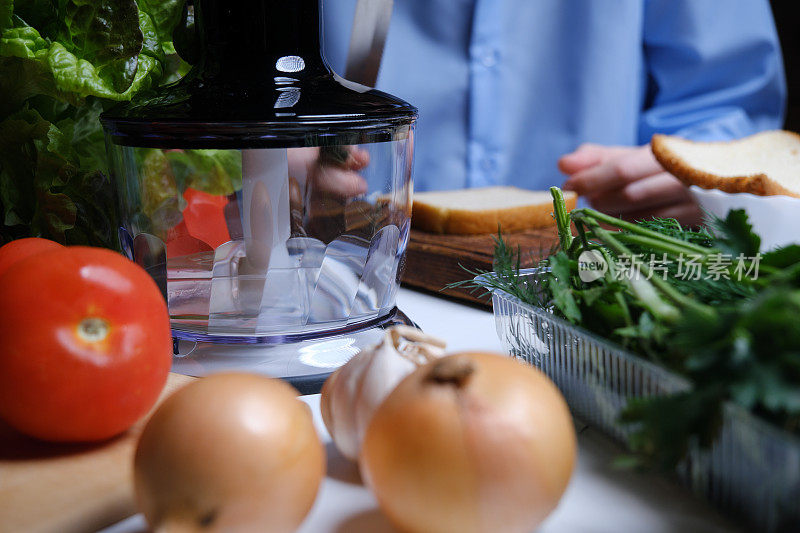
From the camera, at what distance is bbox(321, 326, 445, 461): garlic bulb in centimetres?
37

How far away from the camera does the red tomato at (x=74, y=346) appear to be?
393mm

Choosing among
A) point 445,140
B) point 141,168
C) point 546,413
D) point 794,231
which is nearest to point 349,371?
point 546,413

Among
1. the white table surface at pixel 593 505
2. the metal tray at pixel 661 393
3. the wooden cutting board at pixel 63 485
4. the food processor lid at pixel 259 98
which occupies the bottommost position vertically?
the wooden cutting board at pixel 63 485

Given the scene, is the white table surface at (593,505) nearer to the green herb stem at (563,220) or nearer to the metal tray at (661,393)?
the metal tray at (661,393)

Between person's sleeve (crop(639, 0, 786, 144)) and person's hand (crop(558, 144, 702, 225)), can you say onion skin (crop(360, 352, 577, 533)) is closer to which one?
person's hand (crop(558, 144, 702, 225))

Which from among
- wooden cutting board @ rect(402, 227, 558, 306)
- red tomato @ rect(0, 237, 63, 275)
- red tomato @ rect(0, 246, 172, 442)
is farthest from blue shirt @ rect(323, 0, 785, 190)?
red tomato @ rect(0, 246, 172, 442)

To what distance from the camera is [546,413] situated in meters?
0.30

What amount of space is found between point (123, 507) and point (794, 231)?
2.10ft

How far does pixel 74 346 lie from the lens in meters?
0.40

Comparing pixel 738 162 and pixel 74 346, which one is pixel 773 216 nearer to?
pixel 738 162

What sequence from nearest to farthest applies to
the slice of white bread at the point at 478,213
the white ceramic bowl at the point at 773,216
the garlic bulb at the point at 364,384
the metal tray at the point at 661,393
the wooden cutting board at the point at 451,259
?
the metal tray at the point at 661,393
the garlic bulb at the point at 364,384
the white ceramic bowl at the point at 773,216
the wooden cutting board at the point at 451,259
the slice of white bread at the point at 478,213

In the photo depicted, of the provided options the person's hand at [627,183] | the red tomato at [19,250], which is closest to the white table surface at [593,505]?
the red tomato at [19,250]

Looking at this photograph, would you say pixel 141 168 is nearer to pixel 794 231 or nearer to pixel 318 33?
pixel 318 33

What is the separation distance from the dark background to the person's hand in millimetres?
928
